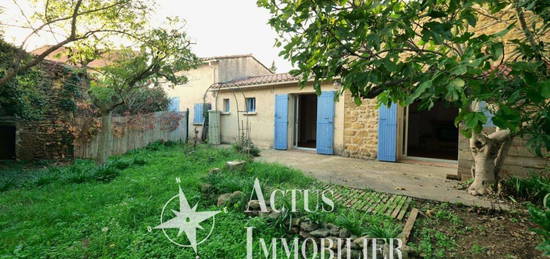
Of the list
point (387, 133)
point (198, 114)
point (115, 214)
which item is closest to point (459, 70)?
point (115, 214)

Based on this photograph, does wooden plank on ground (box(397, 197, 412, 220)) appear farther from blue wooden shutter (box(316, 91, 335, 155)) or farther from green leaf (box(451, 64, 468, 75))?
blue wooden shutter (box(316, 91, 335, 155))

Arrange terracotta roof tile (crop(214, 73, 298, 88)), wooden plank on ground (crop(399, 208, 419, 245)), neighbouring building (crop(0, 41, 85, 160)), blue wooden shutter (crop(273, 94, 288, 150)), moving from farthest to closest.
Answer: blue wooden shutter (crop(273, 94, 288, 150)) → terracotta roof tile (crop(214, 73, 298, 88)) → neighbouring building (crop(0, 41, 85, 160)) → wooden plank on ground (crop(399, 208, 419, 245))

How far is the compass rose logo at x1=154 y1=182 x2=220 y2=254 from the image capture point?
2.62 metres

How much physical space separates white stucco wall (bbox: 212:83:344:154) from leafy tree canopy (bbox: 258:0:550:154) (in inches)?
225

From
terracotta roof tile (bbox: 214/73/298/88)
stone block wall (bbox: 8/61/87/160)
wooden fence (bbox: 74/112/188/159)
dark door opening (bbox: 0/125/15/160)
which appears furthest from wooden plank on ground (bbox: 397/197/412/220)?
dark door opening (bbox: 0/125/15/160)

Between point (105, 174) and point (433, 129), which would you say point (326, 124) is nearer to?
point (433, 129)

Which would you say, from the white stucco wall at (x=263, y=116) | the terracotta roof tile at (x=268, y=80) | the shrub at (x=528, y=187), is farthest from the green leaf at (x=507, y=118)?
the terracotta roof tile at (x=268, y=80)

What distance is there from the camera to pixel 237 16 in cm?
565

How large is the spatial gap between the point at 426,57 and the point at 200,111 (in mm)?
11419

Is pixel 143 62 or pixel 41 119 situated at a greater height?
pixel 143 62

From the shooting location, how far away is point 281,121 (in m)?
9.27

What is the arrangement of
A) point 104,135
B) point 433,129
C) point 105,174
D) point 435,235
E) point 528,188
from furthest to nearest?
point 433,129, point 104,135, point 105,174, point 528,188, point 435,235

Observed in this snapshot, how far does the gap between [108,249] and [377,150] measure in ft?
21.5

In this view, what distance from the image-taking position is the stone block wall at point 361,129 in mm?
7230
